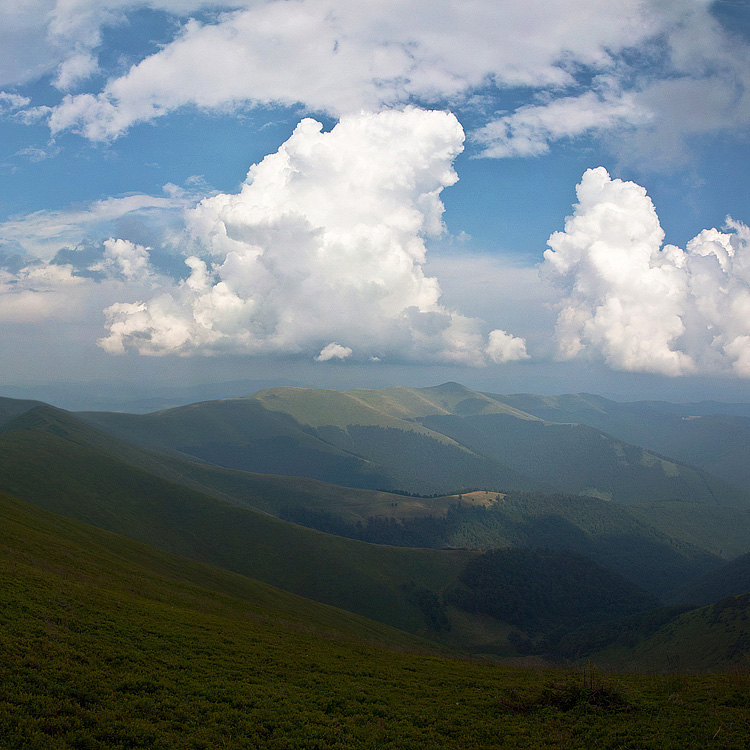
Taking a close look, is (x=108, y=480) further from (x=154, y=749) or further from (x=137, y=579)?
(x=154, y=749)

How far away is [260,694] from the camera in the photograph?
23.0m

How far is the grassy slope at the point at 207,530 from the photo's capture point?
5404 inches

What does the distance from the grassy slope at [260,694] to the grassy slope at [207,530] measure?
115 meters

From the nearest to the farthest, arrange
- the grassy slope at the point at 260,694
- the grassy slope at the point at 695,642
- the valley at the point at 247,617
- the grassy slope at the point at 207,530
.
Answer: the grassy slope at the point at 260,694
the valley at the point at 247,617
the grassy slope at the point at 695,642
the grassy slope at the point at 207,530

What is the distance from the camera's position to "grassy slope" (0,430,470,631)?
5404 inches

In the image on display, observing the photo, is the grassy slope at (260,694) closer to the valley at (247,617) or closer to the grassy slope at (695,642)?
the valley at (247,617)

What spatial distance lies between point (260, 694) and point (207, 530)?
148m

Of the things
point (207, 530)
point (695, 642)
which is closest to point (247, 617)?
point (695, 642)

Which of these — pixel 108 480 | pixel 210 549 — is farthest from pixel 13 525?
pixel 108 480

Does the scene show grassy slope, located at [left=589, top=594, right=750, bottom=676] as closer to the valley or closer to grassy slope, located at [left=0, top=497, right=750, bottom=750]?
the valley

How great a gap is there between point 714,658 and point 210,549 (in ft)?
438

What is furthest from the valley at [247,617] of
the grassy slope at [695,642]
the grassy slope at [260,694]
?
the grassy slope at [695,642]

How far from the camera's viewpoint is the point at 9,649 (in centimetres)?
2012

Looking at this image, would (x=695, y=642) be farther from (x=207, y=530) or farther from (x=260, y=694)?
(x=207, y=530)
